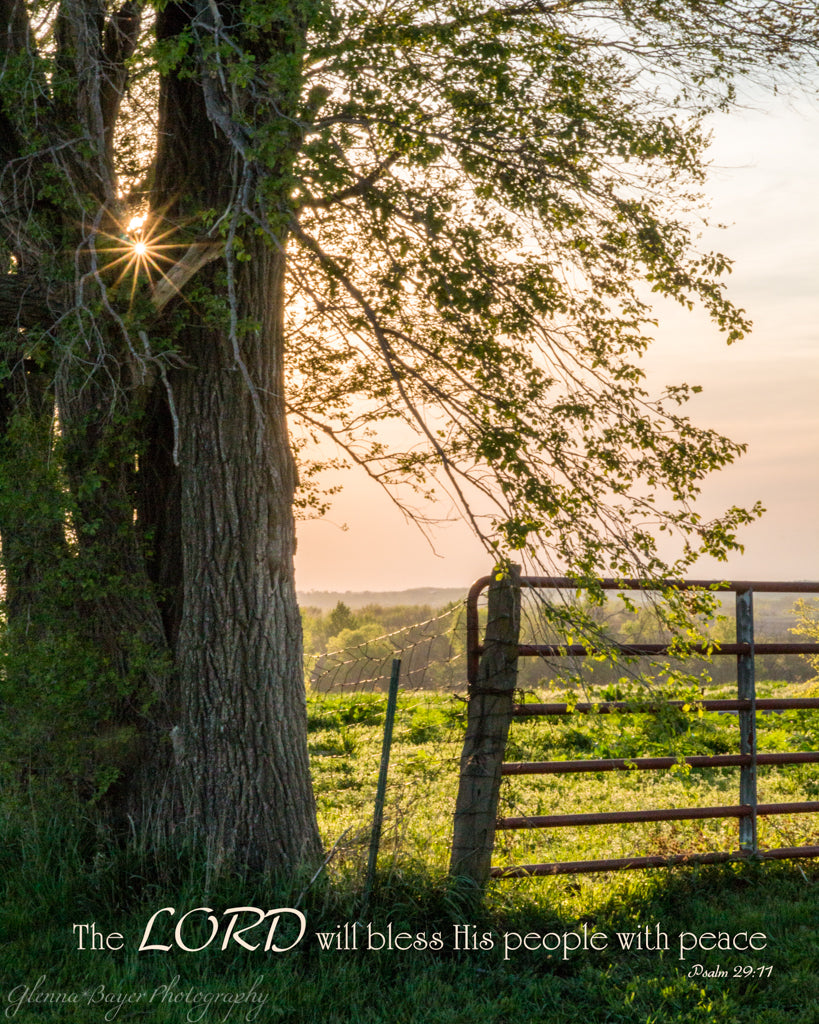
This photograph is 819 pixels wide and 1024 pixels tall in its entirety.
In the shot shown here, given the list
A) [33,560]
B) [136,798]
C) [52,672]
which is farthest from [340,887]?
[33,560]

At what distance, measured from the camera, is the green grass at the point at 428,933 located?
4.08 meters

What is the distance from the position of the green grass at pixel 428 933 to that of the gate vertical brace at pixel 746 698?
1.20 ft

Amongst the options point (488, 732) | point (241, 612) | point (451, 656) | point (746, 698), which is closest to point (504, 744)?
point (488, 732)

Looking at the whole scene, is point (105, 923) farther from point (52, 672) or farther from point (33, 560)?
point (33, 560)

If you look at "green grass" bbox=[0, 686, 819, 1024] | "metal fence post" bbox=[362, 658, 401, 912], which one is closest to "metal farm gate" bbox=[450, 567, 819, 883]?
"green grass" bbox=[0, 686, 819, 1024]

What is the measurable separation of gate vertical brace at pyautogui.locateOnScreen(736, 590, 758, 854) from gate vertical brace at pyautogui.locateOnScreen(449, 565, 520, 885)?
175cm

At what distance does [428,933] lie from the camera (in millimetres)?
4621

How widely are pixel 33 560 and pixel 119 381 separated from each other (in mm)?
1207

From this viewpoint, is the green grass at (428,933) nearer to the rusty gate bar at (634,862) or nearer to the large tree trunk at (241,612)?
the rusty gate bar at (634,862)

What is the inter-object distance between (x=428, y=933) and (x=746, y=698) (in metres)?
2.62

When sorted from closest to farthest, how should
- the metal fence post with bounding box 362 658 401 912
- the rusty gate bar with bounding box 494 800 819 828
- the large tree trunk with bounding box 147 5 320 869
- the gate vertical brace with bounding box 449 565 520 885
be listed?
the metal fence post with bounding box 362 658 401 912 < the gate vertical brace with bounding box 449 565 520 885 < the rusty gate bar with bounding box 494 800 819 828 < the large tree trunk with bounding box 147 5 320 869

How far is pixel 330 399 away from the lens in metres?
7.63

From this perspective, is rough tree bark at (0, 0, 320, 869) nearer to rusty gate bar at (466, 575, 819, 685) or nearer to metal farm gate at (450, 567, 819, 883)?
metal farm gate at (450, 567, 819, 883)

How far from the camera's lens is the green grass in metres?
4.08
